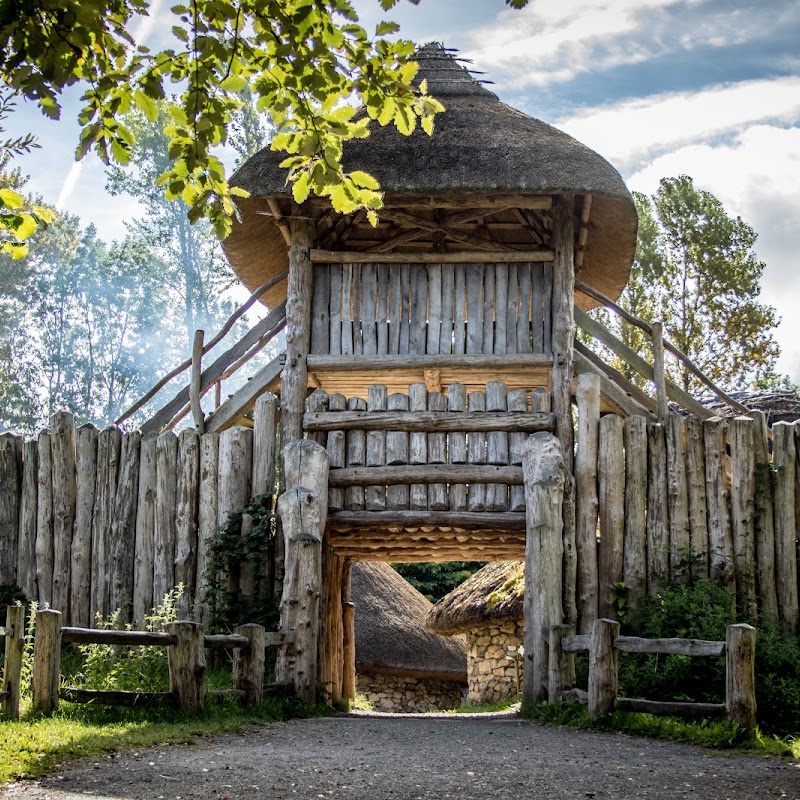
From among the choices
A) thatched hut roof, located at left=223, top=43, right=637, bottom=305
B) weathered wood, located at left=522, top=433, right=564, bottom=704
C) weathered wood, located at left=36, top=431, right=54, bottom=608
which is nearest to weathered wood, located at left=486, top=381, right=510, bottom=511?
weathered wood, located at left=522, top=433, right=564, bottom=704

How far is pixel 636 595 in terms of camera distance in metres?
10.9

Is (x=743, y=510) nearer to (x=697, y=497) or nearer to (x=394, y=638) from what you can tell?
(x=697, y=497)

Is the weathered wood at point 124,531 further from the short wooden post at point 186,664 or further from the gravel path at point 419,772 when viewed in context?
the gravel path at point 419,772

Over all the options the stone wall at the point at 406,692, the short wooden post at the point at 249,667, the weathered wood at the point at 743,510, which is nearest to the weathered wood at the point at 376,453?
the short wooden post at the point at 249,667

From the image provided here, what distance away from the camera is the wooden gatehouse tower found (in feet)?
37.2

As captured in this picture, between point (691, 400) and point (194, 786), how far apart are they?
325 inches

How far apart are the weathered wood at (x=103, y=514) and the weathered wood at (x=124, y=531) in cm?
4

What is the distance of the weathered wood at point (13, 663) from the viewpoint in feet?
22.6

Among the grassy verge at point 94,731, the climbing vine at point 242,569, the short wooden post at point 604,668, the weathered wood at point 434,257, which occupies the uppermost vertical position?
the weathered wood at point 434,257

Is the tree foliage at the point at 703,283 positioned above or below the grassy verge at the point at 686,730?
above

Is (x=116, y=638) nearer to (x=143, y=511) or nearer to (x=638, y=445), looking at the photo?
(x=143, y=511)

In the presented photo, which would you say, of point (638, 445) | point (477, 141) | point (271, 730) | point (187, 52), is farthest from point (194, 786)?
point (477, 141)

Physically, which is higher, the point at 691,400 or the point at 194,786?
the point at 691,400

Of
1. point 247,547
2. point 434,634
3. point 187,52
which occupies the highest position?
point 187,52
